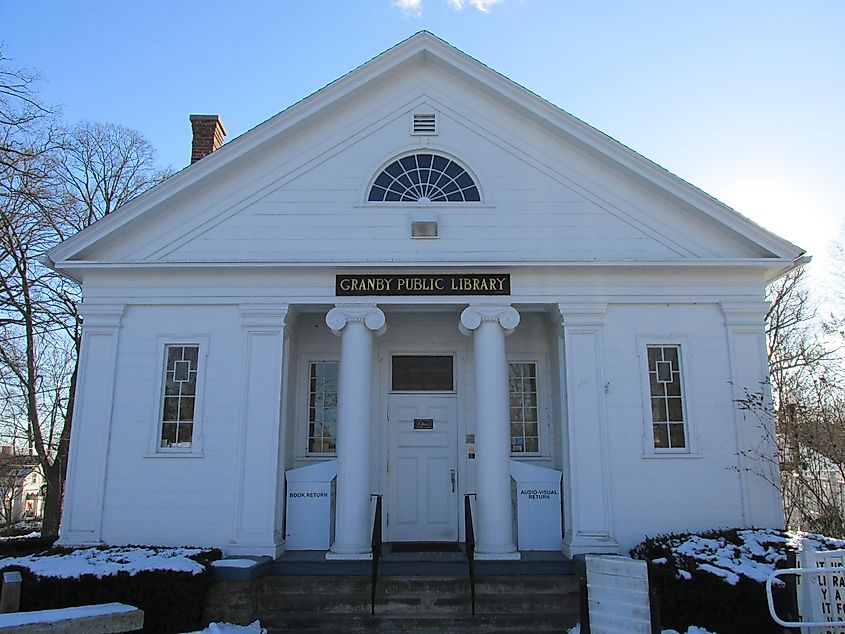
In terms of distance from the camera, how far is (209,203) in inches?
390

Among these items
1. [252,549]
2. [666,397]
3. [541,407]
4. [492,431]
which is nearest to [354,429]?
[492,431]

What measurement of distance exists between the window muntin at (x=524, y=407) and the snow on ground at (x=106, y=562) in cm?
474

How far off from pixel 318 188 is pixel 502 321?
3.27 metres

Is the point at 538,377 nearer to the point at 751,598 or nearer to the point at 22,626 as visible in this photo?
the point at 751,598

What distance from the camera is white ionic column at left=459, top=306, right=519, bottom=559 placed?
8.91 metres

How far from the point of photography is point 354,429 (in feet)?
30.1

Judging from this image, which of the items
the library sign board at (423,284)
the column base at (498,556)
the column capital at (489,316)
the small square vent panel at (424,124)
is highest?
the small square vent panel at (424,124)

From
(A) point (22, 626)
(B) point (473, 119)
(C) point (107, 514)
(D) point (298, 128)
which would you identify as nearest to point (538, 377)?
(B) point (473, 119)

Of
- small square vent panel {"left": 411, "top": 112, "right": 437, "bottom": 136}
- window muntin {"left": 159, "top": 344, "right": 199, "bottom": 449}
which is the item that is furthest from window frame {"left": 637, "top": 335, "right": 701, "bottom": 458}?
window muntin {"left": 159, "top": 344, "right": 199, "bottom": 449}

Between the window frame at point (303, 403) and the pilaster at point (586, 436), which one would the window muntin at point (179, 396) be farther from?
the pilaster at point (586, 436)

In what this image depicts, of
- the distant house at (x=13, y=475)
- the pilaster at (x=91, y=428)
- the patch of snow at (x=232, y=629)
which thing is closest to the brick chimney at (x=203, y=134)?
the pilaster at (x=91, y=428)

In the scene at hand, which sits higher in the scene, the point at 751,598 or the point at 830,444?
the point at 830,444

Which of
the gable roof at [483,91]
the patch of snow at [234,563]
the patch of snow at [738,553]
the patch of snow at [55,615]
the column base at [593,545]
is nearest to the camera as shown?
the patch of snow at [55,615]

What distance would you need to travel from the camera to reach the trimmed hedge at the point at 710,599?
697cm
